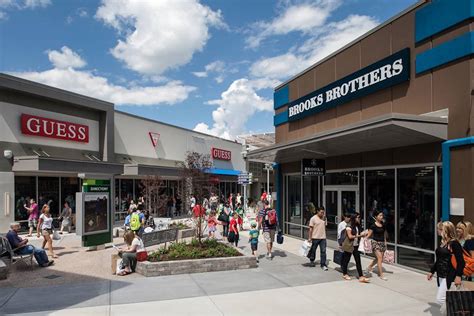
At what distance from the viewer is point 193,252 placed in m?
11.0

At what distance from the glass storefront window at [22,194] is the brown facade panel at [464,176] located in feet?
58.8

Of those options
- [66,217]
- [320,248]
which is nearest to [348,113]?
[320,248]

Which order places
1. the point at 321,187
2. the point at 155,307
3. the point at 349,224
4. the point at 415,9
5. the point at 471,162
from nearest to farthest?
the point at 155,307, the point at 471,162, the point at 349,224, the point at 415,9, the point at 321,187

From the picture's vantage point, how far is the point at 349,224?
9.92 meters

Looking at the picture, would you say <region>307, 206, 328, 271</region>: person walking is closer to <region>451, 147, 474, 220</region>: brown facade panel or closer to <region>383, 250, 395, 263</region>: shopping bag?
<region>383, 250, 395, 263</region>: shopping bag

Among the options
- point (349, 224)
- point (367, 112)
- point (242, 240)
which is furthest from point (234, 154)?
point (349, 224)

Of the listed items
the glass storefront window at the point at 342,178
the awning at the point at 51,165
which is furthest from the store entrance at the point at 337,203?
the awning at the point at 51,165

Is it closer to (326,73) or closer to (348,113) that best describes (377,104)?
(348,113)

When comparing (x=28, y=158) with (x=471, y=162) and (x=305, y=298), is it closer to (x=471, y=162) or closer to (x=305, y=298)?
(x=305, y=298)

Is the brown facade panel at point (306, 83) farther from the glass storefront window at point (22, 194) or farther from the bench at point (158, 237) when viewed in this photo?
the glass storefront window at point (22, 194)

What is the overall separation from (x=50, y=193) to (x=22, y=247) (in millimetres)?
10677

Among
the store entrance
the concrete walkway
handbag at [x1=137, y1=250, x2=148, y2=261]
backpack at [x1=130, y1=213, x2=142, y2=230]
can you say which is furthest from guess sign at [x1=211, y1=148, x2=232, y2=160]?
the concrete walkway

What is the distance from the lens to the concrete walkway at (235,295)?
24.1 feet

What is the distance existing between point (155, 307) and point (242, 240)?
33.1ft
